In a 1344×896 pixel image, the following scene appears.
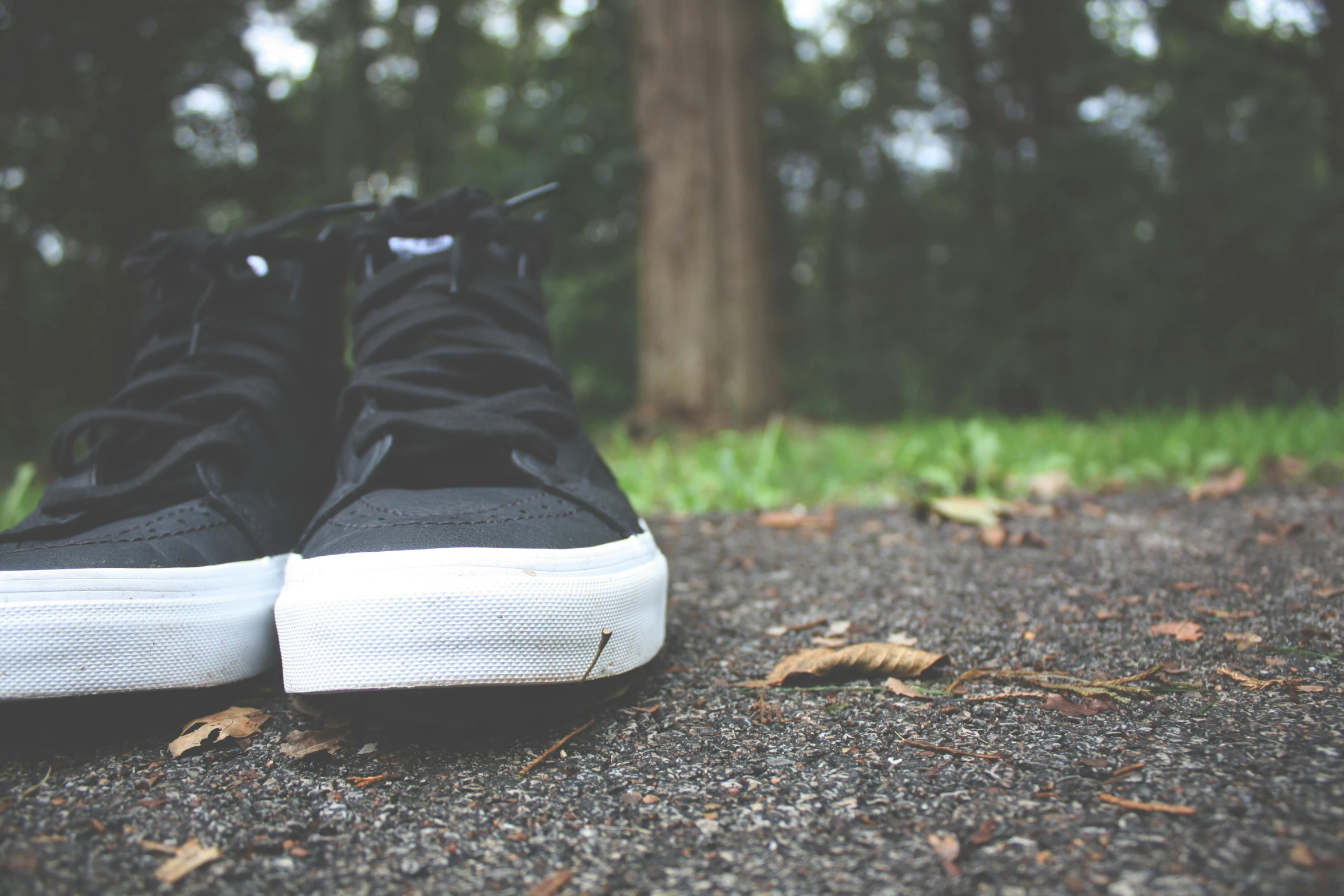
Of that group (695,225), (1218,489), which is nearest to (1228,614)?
(1218,489)

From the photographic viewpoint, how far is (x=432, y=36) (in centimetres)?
1380

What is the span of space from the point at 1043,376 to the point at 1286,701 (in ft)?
25.7

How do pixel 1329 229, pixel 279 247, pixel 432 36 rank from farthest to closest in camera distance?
1. pixel 432 36
2. pixel 1329 229
3. pixel 279 247

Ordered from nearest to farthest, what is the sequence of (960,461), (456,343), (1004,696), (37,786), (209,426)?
(37,786), (1004,696), (209,426), (456,343), (960,461)

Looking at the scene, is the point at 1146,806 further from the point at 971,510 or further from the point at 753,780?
the point at 971,510

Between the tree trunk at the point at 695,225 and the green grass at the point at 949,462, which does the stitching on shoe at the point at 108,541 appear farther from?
the tree trunk at the point at 695,225

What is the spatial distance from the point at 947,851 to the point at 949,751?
0.68 ft

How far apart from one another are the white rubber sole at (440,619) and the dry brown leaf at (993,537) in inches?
48.7

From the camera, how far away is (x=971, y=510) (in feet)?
7.14

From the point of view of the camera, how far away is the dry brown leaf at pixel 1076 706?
1009mm

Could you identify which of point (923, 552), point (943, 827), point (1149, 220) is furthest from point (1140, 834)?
point (1149, 220)

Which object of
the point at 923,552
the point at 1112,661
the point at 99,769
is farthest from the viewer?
the point at 923,552

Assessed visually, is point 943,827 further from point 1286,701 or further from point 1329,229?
point 1329,229

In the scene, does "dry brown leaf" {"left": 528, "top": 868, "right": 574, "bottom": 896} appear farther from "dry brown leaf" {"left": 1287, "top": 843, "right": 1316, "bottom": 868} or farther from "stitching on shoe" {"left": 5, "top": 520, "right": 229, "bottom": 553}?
"stitching on shoe" {"left": 5, "top": 520, "right": 229, "bottom": 553}
